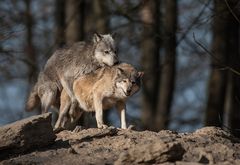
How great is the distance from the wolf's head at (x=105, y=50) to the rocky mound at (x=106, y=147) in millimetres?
3829

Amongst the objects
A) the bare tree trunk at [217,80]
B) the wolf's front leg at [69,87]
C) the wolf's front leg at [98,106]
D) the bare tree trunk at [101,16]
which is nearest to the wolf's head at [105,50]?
the wolf's front leg at [69,87]

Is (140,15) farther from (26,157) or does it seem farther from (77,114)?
(26,157)

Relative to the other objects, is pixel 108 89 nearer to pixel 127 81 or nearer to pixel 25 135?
pixel 127 81

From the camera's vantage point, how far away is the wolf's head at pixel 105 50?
14266 mm

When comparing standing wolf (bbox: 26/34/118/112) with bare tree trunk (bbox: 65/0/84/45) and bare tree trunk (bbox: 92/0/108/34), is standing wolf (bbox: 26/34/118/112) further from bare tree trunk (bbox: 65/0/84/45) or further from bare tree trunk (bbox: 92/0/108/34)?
bare tree trunk (bbox: 92/0/108/34)

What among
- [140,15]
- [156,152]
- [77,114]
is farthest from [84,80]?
[140,15]

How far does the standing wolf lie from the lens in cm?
1441

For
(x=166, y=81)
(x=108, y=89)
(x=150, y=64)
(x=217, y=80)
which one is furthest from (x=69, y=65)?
(x=166, y=81)

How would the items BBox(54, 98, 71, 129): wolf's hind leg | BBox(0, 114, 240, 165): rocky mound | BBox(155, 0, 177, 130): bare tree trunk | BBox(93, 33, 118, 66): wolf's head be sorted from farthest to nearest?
BBox(155, 0, 177, 130): bare tree trunk, BBox(93, 33, 118, 66): wolf's head, BBox(54, 98, 71, 129): wolf's hind leg, BBox(0, 114, 240, 165): rocky mound

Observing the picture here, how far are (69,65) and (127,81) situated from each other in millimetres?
2678

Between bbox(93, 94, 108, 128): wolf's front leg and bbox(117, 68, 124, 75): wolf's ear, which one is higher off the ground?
bbox(117, 68, 124, 75): wolf's ear

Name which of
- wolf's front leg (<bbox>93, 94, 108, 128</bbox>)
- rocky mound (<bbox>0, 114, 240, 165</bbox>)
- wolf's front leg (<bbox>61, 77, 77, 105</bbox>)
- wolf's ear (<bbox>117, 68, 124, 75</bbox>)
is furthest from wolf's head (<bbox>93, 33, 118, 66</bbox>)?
rocky mound (<bbox>0, 114, 240, 165</bbox>)

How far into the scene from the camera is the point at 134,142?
9789 mm

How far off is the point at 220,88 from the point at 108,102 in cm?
746
